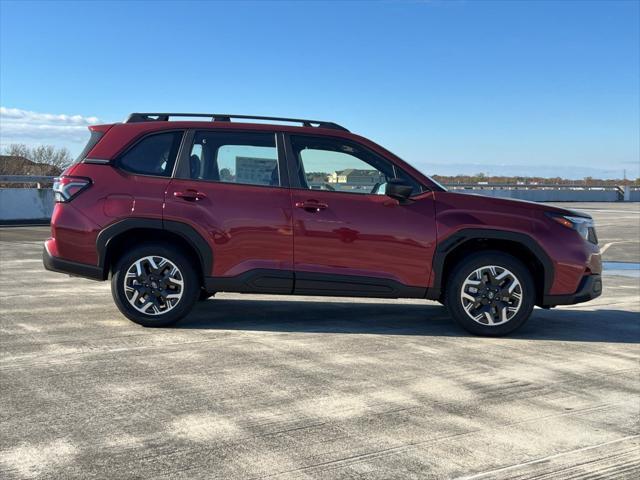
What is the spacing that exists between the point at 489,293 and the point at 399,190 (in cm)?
126

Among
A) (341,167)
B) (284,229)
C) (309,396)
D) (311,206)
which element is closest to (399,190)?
(341,167)

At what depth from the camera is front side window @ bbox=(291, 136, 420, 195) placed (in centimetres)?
607

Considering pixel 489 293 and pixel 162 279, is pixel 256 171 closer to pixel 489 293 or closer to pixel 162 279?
pixel 162 279

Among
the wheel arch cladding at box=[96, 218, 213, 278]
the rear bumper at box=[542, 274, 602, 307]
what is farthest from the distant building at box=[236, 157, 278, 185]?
the rear bumper at box=[542, 274, 602, 307]

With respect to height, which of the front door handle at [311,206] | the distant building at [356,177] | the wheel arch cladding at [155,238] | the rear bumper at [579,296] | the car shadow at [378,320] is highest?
the distant building at [356,177]

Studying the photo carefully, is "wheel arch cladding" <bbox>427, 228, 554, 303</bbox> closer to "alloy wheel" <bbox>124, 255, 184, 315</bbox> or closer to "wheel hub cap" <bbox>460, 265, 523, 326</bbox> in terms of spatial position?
"wheel hub cap" <bbox>460, 265, 523, 326</bbox>

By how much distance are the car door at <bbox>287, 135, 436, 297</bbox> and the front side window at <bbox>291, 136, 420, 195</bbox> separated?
3cm

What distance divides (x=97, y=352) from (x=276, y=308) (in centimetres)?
247

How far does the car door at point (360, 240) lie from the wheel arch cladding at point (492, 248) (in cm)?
12

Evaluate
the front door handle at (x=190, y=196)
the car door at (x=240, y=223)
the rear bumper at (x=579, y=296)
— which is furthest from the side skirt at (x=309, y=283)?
the rear bumper at (x=579, y=296)

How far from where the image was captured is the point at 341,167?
6172 mm

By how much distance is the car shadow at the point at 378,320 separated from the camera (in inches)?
243

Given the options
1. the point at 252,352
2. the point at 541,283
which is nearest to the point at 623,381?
the point at 541,283

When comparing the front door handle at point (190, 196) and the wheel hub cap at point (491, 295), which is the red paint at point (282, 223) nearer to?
Answer: the front door handle at point (190, 196)
